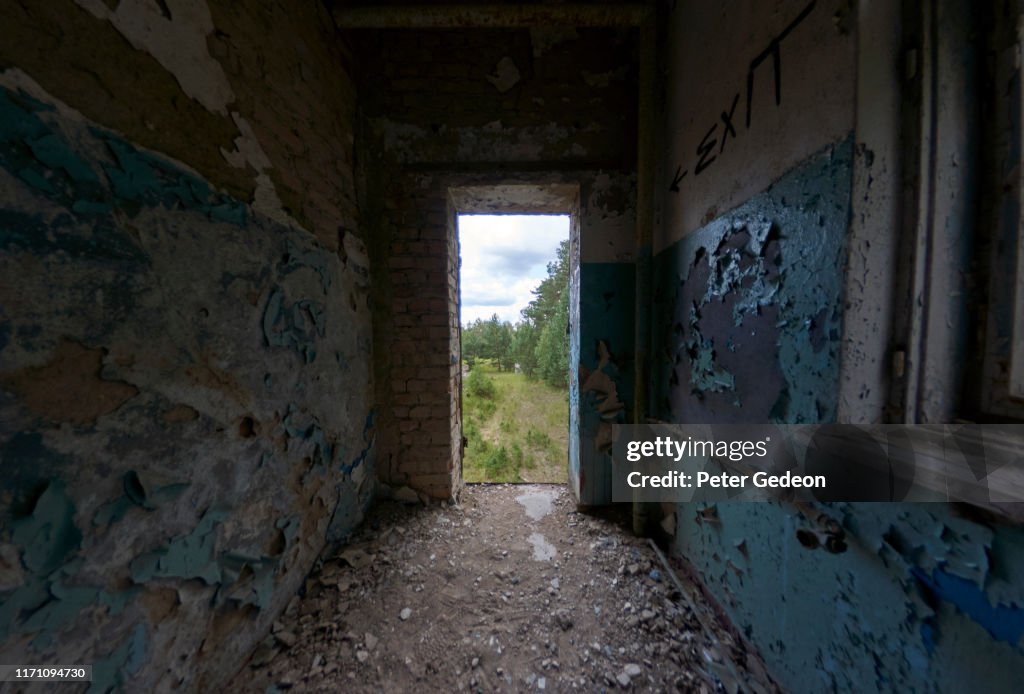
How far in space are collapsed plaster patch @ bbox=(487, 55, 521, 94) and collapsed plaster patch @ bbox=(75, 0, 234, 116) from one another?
1.48 metres

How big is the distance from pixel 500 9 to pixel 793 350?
230 cm

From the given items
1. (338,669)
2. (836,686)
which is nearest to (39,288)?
(338,669)

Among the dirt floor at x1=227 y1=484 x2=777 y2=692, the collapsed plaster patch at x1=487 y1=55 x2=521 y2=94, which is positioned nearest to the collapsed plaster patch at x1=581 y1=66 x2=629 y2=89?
the collapsed plaster patch at x1=487 y1=55 x2=521 y2=94

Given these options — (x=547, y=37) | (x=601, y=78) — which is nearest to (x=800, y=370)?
(x=601, y=78)

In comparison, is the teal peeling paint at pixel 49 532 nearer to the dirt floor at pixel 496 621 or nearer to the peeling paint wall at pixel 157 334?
the peeling paint wall at pixel 157 334

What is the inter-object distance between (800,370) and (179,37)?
2.32 meters

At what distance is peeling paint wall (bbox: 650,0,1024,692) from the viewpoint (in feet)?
2.31

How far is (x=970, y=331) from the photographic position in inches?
28.9

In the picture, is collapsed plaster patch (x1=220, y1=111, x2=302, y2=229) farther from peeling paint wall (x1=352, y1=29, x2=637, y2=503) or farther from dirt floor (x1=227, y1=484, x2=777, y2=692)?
dirt floor (x1=227, y1=484, x2=777, y2=692)

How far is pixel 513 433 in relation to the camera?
438cm

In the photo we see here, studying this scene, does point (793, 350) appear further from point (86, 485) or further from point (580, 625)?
point (86, 485)

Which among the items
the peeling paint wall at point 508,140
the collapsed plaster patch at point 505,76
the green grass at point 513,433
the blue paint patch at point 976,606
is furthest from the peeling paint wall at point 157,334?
the blue paint patch at point 976,606

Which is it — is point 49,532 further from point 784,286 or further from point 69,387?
point 784,286

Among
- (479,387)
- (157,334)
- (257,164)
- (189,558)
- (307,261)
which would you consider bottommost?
(479,387)
